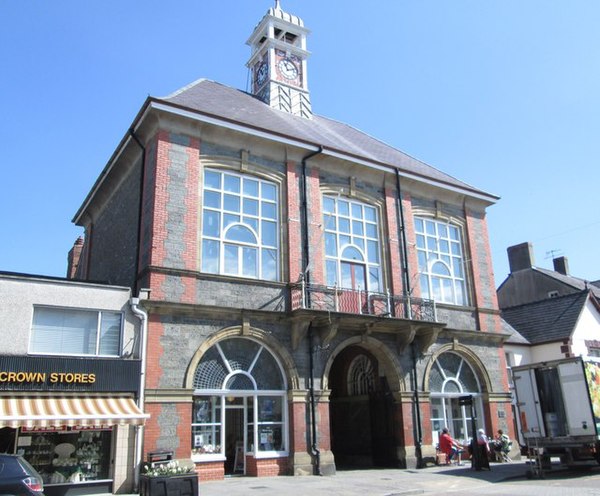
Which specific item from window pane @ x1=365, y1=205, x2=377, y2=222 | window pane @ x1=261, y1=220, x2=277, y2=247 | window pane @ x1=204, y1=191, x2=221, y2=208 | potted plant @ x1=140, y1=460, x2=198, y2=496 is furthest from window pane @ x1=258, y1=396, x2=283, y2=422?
window pane @ x1=365, y1=205, x2=377, y2=222

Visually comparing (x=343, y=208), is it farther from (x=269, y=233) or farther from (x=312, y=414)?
(x=312, y=414)

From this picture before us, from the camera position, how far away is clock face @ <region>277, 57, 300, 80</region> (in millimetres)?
27406

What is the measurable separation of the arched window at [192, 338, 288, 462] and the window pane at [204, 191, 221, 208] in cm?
430

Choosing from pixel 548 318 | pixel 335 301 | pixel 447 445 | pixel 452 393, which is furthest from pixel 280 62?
pixel 548 318

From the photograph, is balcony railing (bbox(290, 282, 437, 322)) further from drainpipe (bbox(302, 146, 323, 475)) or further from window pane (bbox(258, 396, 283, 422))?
window pane (bbox(258, 396, 283, 422))

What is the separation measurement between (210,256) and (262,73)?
13148mm

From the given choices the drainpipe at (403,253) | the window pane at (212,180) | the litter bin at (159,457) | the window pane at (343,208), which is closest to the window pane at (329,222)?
the window pane at (343,208)

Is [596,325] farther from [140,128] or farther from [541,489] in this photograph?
[140,128]

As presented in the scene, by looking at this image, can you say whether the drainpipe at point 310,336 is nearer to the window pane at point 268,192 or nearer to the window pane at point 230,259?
the window pane at point 268,192

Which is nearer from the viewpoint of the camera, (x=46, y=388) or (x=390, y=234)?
(x=46, y=388)

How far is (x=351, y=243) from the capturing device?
21125 mm

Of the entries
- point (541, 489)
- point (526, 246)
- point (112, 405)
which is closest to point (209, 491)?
point (112, 405)

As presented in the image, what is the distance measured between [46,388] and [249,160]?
942 centimetres

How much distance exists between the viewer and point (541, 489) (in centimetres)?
1318
